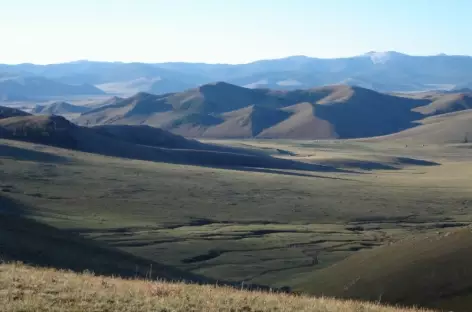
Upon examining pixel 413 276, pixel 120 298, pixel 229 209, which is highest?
pixel 120 298

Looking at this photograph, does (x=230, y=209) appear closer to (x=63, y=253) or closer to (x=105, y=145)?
(x=63, y=253)

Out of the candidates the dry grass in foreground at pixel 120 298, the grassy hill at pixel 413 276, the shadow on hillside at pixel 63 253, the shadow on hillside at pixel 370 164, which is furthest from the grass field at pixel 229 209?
the dry grass in foreground at pixel 120 298

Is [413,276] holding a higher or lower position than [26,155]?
higher

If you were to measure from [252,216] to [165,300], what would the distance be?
219 ft

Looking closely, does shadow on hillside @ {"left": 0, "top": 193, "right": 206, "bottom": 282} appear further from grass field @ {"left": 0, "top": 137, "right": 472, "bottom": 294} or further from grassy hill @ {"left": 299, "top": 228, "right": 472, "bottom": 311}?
grass field @ {"left": 0, "top": 137, "right": 472, "bottom": 294}

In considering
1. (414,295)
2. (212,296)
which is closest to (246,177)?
(414,295)

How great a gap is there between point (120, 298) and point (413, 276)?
65.7 ft

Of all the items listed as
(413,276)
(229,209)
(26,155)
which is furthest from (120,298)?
(26,155)

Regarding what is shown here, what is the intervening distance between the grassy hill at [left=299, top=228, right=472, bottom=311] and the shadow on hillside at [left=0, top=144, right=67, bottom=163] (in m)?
88.1

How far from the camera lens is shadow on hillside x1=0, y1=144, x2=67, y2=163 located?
4732 inches

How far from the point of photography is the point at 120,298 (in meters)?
16.2

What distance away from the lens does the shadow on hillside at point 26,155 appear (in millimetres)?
120188

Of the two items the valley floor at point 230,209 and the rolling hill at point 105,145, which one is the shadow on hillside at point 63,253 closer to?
the valley floor at point 230,209

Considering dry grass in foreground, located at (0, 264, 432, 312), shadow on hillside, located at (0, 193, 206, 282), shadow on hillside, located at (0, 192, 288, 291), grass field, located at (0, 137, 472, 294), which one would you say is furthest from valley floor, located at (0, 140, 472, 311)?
dry grass in foreground, located at (0, 264, 432, 312)
